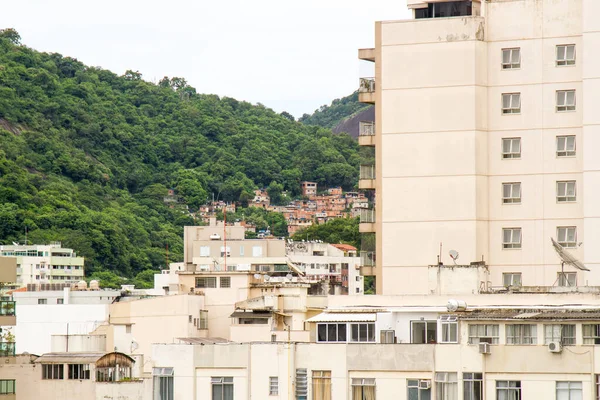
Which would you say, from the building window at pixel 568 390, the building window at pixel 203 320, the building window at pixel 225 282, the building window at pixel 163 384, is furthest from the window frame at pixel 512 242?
the building window at pixel 568 390

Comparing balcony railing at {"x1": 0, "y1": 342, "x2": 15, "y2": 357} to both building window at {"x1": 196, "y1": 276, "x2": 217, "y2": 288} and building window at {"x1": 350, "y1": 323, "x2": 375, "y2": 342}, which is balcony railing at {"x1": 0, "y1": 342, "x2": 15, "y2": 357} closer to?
building window at {"x1": 196, "y1": 276, "x2": 217, "y2": 288}

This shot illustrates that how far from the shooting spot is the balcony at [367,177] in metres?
76.4

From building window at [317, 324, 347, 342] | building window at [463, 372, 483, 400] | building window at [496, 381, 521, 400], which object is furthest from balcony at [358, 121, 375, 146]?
building window at [496, 381, 521, 400]

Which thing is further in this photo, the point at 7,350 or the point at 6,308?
the point at 7,350

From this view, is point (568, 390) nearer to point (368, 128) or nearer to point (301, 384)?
point (301, 384)

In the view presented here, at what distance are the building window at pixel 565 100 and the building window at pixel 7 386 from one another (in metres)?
25.4

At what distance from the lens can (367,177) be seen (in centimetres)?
7744

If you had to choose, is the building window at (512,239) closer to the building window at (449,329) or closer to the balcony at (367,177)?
the balcony at (367,177)

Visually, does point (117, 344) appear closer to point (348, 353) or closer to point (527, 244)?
point (527, 244)

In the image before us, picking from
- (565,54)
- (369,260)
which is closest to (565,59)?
(565,54)

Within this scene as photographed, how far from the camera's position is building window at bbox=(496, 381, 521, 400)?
1881 inches

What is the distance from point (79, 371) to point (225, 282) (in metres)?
18.9

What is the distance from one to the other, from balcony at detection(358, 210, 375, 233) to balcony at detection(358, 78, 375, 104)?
497 cm

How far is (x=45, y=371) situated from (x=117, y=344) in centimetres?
→ 1171
